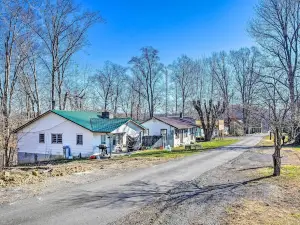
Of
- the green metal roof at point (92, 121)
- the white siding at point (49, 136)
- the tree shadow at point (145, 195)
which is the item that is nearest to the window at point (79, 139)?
the white siding at point (49, 136)

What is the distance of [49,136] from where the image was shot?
24109 millimetres

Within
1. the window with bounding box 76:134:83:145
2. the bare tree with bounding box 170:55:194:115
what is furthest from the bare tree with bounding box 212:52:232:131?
the window with bounding box 76:134:83:145

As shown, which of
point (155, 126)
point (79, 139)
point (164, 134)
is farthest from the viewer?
point (155, 126)

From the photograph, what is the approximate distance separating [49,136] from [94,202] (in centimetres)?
1799

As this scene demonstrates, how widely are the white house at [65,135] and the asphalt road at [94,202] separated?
1133 cm

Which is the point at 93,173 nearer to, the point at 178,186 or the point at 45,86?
the point at 178,186

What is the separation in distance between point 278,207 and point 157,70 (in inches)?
1675

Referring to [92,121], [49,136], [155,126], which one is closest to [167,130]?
[155,126]

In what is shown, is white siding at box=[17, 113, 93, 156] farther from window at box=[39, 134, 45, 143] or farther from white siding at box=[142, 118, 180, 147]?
white siding at box=[142, 118, 180, 147]

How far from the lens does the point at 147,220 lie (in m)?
6.43

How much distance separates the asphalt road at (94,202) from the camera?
6586 mm

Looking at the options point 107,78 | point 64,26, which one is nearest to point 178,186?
point 64,26

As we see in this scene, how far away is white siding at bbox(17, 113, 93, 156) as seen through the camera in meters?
22.6

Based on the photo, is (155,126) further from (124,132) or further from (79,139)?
(79,139)
